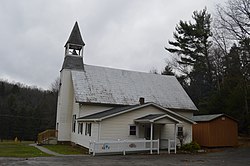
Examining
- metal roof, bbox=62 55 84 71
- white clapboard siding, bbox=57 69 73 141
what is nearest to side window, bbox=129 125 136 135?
white clapboard siding, bbox=57 69 73 141

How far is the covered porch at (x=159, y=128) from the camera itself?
23634mm

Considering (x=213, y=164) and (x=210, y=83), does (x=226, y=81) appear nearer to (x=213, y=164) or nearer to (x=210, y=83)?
(x=210, y=83)

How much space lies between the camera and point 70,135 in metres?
30.4

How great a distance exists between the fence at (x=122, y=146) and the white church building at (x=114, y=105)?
2.90 ft

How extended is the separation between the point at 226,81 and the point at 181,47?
14.1 metres

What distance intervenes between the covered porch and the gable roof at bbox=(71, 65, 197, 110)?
4.17m

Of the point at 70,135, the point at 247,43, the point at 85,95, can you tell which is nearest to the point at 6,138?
the point at 70,135

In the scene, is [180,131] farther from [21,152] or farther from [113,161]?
[21,152]

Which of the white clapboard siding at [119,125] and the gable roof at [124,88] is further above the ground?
the gable roof at [124,88]

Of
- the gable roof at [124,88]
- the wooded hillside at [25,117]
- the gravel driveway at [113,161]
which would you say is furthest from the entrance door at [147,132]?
the wooded hillside at [25,117]

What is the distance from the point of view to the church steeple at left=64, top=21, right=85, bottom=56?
32562mm

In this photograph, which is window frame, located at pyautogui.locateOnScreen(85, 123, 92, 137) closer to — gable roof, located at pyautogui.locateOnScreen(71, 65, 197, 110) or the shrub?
gable roof, located at pyautogui.locateOnScreen(71, 65, 197, 110)

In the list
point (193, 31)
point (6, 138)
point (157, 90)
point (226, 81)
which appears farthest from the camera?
point (6, 138)

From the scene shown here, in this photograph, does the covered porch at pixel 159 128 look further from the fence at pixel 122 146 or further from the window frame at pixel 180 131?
the fence at pixel 122 146
